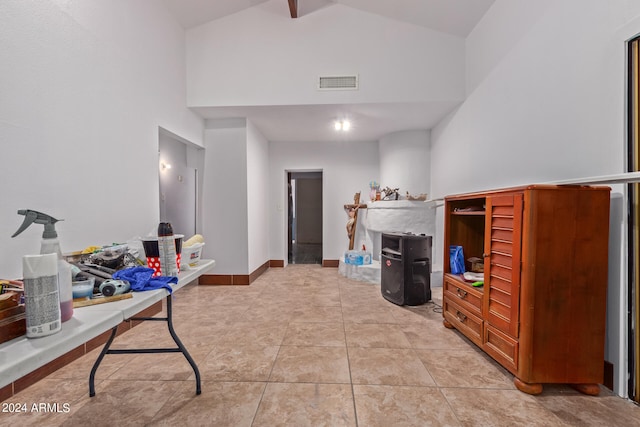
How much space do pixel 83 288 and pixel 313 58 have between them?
3.30 metres

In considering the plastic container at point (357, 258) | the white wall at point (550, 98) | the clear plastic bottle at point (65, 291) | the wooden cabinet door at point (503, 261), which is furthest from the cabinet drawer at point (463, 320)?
the clear plastic bottle at point (65, 291)

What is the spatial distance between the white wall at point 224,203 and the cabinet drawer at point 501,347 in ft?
9.82

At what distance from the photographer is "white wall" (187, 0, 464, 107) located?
3.19m

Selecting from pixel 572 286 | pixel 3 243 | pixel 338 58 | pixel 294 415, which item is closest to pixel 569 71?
pixel 572 286

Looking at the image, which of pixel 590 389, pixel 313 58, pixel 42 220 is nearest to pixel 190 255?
pixel 42 220

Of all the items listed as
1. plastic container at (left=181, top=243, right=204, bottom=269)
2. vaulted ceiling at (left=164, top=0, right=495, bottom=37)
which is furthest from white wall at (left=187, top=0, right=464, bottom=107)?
plastic container at (left=181, top=243, right=204, bottom=269)

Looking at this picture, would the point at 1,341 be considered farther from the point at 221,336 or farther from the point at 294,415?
the point at 221,336

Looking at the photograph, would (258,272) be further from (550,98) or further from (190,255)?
(550,98)

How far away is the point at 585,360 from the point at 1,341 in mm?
2582

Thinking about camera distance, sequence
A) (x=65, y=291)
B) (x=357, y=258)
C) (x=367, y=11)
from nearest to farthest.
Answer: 1. (x=65, y=291)
2. (x=367, y=11)
3. (x=357, y=258)

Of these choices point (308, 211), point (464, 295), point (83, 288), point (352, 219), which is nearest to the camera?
point (83, 288)

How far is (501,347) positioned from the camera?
168 centimetres

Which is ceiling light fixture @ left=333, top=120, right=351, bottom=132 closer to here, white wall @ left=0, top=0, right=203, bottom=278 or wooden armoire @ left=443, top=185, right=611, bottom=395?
white wall @ left=0, top=0, right=203, bottom=278

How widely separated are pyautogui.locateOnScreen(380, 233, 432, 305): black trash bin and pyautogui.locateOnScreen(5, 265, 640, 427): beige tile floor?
0.41 meters
